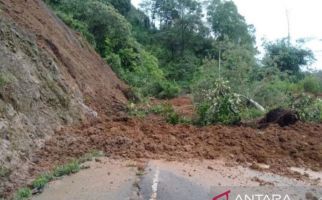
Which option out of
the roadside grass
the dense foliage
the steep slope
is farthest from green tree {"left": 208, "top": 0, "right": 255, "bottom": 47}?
the roadside grass

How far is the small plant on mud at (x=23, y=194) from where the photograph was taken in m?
4.72

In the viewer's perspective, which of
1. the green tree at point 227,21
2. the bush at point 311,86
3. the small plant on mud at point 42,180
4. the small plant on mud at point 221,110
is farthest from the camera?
the green tree at point 227,21

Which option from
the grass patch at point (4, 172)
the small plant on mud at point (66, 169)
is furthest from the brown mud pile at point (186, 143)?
the grass patch at point (4, 172)

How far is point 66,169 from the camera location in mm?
5555

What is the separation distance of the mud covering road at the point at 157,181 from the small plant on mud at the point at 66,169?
128 mm

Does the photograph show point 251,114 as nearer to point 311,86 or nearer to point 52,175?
point 52,175

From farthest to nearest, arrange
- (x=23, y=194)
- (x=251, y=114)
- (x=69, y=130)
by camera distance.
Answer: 1. (x=251, y=114)
2. (x=69, y=130)
3. (x=23, y=194)

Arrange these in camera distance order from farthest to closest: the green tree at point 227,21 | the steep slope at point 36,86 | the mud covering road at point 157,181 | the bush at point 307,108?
the green tree at point 227,21, the bush at point 307,108, the steep slope at point 36,86, the mud covering road at point 157,181

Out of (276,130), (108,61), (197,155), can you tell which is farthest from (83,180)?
(108,61)

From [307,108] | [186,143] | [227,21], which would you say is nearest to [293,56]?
[227,21]

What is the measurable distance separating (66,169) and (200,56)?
25.7 m

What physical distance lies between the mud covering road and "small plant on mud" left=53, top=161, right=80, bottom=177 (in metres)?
0.13

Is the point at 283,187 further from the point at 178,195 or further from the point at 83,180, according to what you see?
the point at 83,180

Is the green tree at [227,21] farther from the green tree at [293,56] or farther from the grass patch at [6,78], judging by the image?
the grass patch at [6,78]
